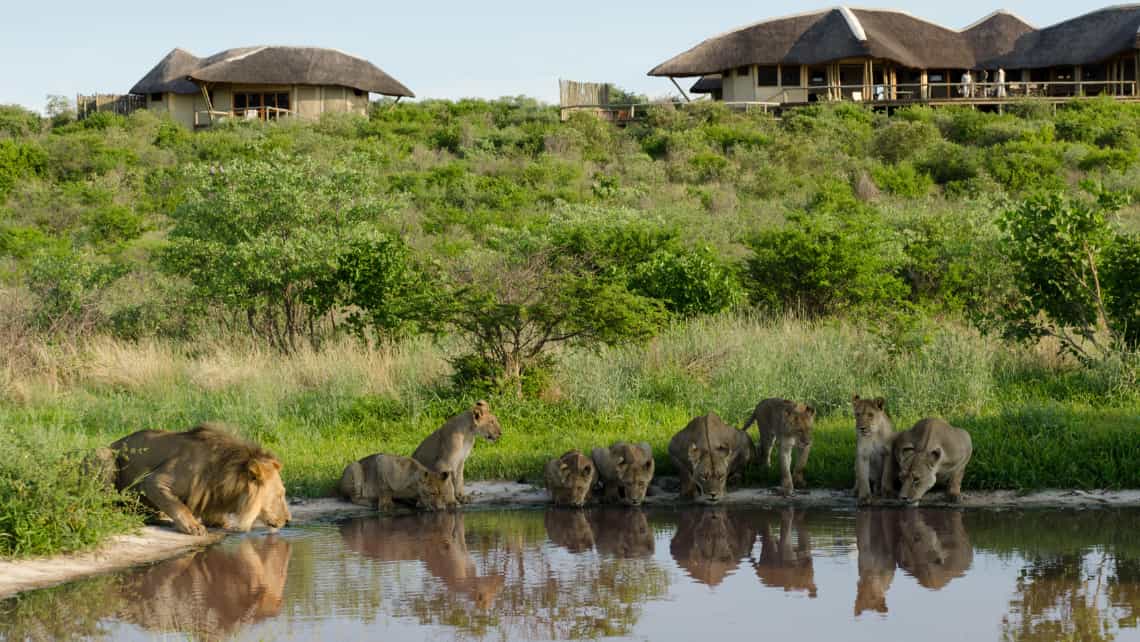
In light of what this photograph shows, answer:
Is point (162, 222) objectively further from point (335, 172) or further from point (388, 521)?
point (388, 521)

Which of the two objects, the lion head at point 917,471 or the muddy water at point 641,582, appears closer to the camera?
the muddy water at point 641,582

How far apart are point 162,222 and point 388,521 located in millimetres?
28895

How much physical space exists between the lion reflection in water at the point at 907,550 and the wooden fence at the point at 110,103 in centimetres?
6025

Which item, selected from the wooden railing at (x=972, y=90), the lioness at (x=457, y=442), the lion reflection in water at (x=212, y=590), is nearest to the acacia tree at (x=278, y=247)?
the lioness at (x=457, y=442)

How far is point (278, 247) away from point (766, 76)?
43.9 metres

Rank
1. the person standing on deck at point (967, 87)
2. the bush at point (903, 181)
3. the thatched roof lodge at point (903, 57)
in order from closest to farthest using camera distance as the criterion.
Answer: the bush at point (903, 181) → the person standing on deck at point (967, 87) → the thatched roof lodge at point (903, 57)

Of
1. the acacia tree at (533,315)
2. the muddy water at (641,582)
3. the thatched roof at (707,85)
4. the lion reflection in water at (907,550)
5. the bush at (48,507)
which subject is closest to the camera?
the muddy water at (641,582)

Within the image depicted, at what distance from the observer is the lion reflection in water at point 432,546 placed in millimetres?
8758

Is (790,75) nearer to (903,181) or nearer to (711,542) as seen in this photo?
(903,181)

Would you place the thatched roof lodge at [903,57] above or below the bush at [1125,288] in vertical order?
above

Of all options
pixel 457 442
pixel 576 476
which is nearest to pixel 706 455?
pixel 576 476

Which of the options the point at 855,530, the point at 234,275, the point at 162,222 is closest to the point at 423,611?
the point at 855,530

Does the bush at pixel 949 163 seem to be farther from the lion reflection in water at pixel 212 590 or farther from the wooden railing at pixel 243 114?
the lion reflection in water at pixel 212 590

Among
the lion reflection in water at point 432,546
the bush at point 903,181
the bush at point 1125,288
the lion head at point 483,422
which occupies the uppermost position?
the bush at point 903,181
